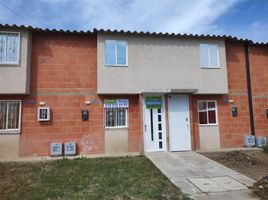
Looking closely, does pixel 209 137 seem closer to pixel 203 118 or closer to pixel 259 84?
pixel 203 118

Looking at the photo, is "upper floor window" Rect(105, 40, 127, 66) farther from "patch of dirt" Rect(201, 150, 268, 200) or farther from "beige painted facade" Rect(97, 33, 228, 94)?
"patch of dirt" Rect(201, 150, 268, 200)

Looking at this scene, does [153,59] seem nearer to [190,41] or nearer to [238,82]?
[190,41]

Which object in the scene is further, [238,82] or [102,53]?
[238,82]

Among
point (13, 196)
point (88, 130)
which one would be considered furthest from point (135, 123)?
point (13, 196)

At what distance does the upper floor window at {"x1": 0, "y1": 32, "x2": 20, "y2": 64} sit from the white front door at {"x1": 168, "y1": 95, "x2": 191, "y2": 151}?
7519 millimetres

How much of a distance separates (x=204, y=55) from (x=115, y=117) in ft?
18.9

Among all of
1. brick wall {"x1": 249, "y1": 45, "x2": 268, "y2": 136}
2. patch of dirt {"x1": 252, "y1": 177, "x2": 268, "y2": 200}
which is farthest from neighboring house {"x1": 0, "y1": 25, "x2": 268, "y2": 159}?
patch of dirt {"x1": 252, "y1": 177, "x2": 268, "y2": 200}

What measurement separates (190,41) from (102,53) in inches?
185

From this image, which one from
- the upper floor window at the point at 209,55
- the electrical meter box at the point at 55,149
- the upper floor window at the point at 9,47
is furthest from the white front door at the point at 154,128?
the upper floor window at the point at 9,47

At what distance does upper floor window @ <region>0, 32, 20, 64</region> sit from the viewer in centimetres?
907

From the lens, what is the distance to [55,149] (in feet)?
30.3

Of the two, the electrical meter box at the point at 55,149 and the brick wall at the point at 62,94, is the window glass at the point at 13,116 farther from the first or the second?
the electrical meter box at the point at 55,149

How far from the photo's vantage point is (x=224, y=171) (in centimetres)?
694

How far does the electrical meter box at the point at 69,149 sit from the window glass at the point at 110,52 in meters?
4.24
